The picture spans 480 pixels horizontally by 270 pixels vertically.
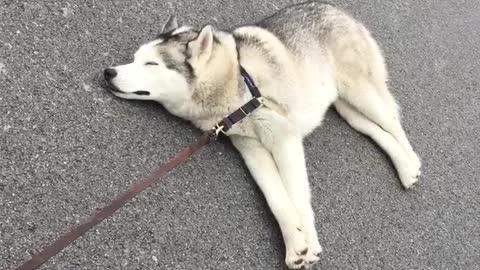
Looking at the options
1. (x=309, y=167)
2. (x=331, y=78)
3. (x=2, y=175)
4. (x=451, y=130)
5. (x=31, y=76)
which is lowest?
(x=451, y=130)

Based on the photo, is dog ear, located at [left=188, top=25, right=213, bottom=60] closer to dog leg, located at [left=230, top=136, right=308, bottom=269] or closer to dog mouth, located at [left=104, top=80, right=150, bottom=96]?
dog mouth, located at [left=104, top=80, right=150, bottom=96]

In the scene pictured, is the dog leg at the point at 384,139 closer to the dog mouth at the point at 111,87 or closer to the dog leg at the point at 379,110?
the dog leg at the point at 379,110

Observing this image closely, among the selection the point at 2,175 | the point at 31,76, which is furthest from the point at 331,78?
the point at 2,175

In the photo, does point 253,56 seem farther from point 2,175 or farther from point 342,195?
point 2,175

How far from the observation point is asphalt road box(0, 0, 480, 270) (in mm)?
2523

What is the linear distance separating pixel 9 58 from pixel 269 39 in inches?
57.0

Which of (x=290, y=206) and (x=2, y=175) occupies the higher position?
(x=2, y=175)

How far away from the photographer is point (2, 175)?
2434mm

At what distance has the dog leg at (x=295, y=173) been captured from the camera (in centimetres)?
300

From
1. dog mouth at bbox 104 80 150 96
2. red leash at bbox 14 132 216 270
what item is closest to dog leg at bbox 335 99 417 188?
red leash at bbox 14 132 216 270

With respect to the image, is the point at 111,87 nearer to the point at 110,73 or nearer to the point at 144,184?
the point at 110,73

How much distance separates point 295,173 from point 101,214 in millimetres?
1152

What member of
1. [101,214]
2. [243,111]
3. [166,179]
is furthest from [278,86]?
[101,214]

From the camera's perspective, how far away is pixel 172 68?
2.88 m
